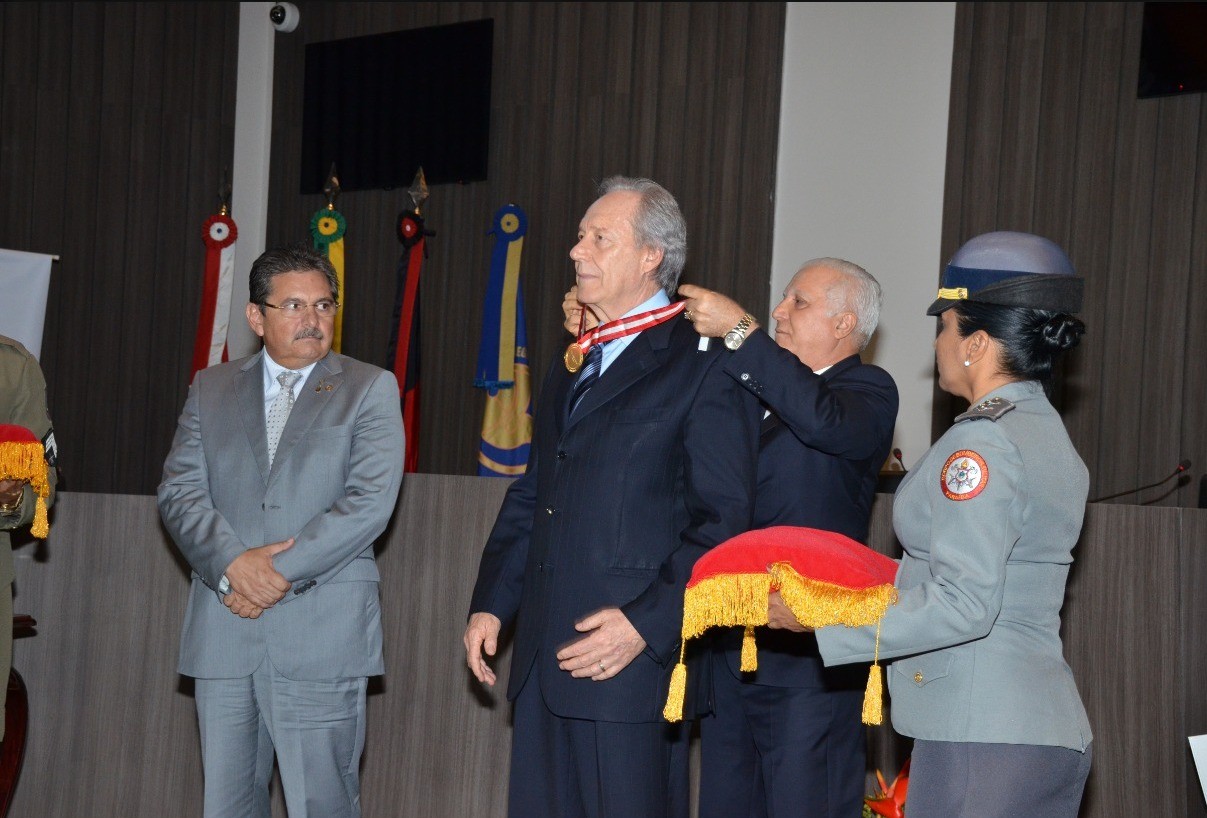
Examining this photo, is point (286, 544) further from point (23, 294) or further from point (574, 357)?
point (23, 294)

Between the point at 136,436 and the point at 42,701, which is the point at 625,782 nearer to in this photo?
the point at 42,701

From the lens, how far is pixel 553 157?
237 inches

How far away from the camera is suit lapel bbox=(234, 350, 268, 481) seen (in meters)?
2.77

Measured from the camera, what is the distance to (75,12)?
19.9 feet

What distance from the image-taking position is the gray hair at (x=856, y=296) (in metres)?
2.58

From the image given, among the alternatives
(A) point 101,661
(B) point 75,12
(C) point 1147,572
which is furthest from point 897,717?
(B) point 75,12

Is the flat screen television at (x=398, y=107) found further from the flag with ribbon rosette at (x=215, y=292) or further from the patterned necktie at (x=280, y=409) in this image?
the patterned necktie at (x=280, y=409)

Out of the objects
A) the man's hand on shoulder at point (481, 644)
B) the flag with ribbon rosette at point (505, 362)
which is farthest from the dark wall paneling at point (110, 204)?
the man's hand on shoulder at point (481, 644)

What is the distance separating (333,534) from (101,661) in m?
1.27

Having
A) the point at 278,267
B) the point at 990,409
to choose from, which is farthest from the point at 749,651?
the point at 278,267

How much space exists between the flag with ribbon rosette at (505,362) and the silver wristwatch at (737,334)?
3649 millimetres

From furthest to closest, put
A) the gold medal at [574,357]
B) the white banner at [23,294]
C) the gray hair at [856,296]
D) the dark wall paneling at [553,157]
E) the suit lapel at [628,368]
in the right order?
the dark wall paneling at [553,157] < the white banner at [23,294] < the gray hair at [856,296] < the gold medal at [574,357] < the suit lapel at [628,368]

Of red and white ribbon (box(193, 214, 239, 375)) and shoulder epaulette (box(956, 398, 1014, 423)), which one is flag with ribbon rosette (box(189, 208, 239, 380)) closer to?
red and white ribbon (box(193, 214, 239, 375))

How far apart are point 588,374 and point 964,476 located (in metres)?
0.75
